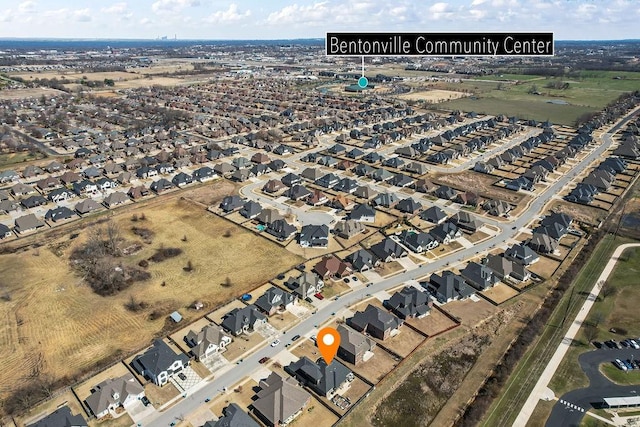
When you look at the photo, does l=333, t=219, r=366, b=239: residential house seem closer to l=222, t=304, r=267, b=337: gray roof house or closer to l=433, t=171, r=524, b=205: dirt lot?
l=222, t=304, r=267, b=337: gray roof house

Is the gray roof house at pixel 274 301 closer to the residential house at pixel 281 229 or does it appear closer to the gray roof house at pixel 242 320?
the gray roof house at pixel 242 320

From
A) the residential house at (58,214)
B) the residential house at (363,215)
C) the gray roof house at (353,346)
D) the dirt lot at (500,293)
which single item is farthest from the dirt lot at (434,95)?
the gray roof house at (353,346)

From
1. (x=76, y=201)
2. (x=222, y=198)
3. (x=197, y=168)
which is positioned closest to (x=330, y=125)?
(x=197, y=168)

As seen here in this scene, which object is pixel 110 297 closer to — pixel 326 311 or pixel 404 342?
pixel 326 311

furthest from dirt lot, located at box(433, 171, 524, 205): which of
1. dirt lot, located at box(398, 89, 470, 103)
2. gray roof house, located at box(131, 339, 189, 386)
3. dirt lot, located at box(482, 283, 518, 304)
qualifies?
dirt lot, located at box(398, 89, 470, 103)

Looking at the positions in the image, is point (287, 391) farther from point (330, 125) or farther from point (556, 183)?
point (330, 125)

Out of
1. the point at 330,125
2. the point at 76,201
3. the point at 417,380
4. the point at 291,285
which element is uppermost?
the point at 330,125
